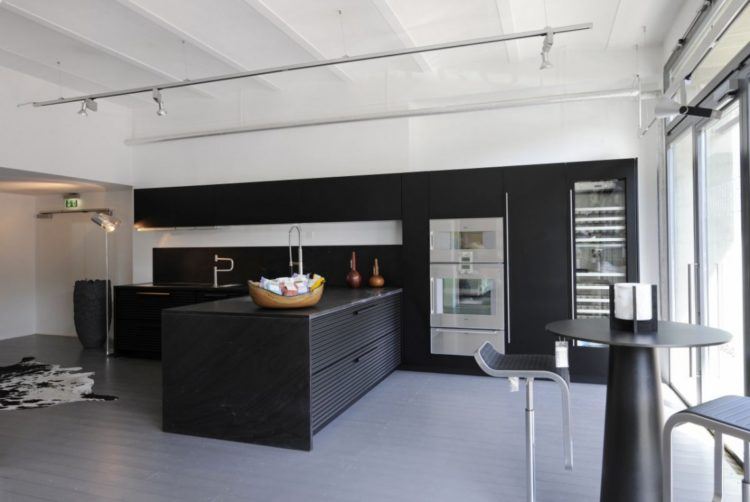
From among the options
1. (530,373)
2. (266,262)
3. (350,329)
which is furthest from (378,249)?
(530,373)

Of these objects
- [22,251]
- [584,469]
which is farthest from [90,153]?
[584,469]

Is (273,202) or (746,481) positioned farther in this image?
(273,202)

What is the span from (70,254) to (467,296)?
6.04 metres

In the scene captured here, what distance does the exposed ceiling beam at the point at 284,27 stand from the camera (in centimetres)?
397

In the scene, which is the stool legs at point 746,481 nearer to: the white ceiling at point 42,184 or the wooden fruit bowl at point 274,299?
the wooden fruit bowl at point 274,299

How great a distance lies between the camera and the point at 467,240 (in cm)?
522

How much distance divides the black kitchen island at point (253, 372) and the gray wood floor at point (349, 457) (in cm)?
13

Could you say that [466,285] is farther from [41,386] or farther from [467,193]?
[41,386]

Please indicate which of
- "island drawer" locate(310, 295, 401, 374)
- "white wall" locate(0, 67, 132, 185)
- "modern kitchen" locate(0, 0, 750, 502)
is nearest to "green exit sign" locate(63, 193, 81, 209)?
"modern kitchen" locate(0, 0, 750, 502)

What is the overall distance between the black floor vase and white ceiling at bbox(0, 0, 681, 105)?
258cm

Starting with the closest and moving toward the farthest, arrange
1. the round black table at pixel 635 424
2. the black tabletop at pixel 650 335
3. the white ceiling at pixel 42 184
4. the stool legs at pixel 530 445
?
the black tabletop at pixel 650 335 → the round black table at pixel 635 424 → the stool legs at pixel 530 445 → the white ceiling at pixel 42 184

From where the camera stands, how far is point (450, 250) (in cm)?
529

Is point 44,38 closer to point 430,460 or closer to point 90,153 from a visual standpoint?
point 90,153

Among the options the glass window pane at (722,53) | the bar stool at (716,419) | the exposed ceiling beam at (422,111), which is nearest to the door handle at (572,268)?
the exposed ceiling beam at (422,111)
